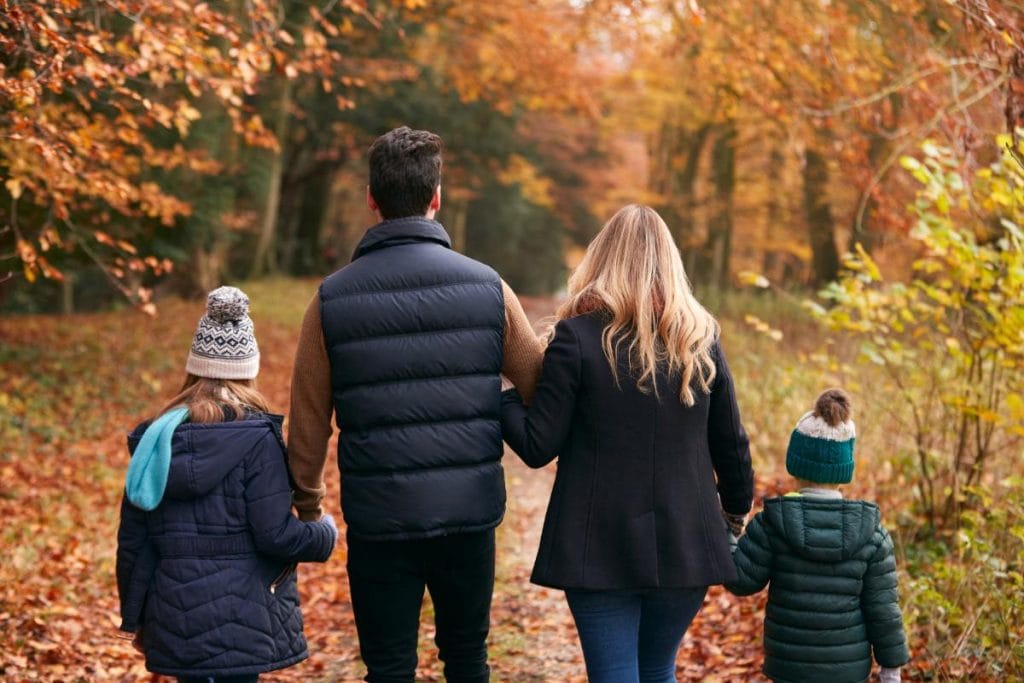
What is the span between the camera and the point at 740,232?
3378cm

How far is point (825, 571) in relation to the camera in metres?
3.67

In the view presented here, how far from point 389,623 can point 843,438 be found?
5.56 ft

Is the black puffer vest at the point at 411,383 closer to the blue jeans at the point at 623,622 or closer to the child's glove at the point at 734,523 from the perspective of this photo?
the blue jeans at the point at 623,622

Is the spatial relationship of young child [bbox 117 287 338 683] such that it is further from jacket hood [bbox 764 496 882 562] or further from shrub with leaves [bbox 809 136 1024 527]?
shrub with leaves [bbox 809 136 1024 527]

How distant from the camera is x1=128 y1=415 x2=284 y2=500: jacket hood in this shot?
139 inches

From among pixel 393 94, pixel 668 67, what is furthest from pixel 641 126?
pixel 393 94

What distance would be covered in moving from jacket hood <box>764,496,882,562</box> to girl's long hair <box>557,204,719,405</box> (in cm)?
56

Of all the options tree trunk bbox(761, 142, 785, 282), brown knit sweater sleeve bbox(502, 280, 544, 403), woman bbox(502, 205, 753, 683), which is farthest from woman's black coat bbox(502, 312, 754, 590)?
tree trunk bbox(761, 142, 785, 282)

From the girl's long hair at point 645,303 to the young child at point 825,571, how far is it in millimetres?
540

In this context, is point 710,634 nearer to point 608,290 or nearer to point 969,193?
point 969,193

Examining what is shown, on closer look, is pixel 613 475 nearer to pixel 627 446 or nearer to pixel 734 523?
pixel 627 446

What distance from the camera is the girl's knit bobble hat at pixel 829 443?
3.74 m

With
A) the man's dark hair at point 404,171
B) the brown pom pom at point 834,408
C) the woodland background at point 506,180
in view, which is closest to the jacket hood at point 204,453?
the man's dark hair at point 404,171

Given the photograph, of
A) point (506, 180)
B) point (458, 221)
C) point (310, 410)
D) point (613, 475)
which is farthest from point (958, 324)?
point (458, 221)
